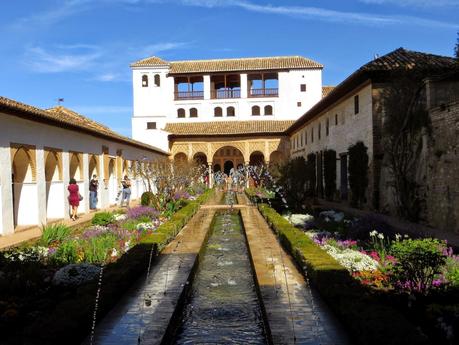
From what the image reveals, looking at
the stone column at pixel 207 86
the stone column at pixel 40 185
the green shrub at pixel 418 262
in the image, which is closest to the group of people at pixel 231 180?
the stone column at pixel 207 86

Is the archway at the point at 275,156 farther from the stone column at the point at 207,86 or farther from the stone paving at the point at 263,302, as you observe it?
the stone paving at the point at 263,302

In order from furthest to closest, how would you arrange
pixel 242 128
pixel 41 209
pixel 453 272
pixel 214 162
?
pixel 214 162, pixel 242 128, pixel 41 209, pixel 453 272

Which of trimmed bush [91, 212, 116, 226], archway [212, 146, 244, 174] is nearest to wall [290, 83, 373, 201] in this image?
trimmed bush [91, 212, 116, 226]

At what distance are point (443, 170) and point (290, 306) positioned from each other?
25.4ft

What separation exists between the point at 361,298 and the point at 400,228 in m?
6.38

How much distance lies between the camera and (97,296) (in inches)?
196

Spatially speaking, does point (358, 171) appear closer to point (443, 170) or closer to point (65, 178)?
point (443, 170)

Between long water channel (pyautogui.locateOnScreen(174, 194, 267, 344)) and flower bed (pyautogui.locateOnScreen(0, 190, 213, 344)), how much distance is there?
0.93 meters

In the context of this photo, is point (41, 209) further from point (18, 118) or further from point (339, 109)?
point (339, 109)

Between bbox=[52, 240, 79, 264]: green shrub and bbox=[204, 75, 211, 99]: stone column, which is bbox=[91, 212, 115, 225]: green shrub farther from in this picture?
bbox=[204, 75, 211, 99]: stone column

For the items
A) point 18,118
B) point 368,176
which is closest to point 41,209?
point 18,118

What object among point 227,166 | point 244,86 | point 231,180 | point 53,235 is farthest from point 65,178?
point 227,166

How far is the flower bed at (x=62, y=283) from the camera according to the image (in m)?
4.09

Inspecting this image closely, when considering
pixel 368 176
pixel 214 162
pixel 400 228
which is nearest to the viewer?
pixel 400 228
